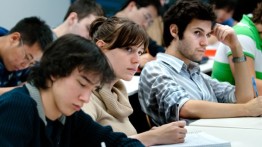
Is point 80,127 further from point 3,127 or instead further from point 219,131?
point 219,131

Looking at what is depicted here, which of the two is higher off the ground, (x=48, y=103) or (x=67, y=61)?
(x=67, y=61)

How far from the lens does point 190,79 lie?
2.53 meters

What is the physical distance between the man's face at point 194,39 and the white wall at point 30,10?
8.38ft

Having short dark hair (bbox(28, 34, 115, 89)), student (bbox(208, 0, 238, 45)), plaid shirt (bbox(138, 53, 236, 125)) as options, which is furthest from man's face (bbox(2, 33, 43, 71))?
student (bbox(208, 0, 238, 45))

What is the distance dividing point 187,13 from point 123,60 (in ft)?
2.24

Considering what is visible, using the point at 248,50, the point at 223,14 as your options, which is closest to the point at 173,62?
the point at 248,50

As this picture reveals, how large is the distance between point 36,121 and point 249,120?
1.23 metres

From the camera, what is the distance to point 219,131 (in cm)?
204

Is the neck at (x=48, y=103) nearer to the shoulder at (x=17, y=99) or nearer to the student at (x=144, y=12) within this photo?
the shoulder at (x=17, y=99)

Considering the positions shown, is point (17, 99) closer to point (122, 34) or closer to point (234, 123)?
point (122, 34)

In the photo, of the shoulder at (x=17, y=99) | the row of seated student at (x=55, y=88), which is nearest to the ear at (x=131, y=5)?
the row of seated student at (x=55, y=88)

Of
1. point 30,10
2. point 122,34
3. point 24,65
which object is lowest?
point 30,10

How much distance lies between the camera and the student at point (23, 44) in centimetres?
234

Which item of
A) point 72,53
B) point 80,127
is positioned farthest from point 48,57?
point 80,127
